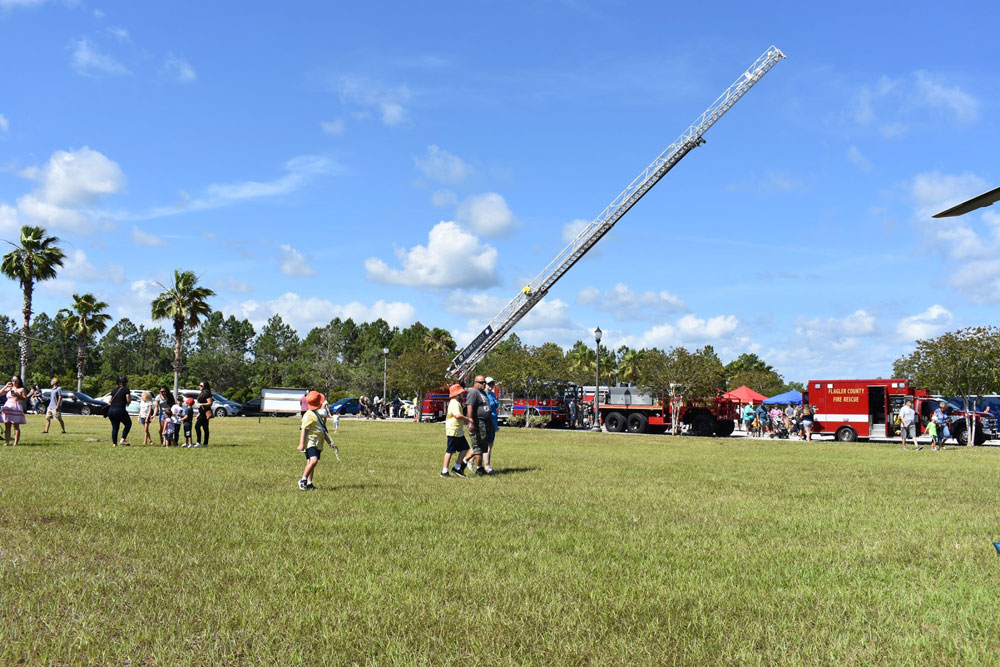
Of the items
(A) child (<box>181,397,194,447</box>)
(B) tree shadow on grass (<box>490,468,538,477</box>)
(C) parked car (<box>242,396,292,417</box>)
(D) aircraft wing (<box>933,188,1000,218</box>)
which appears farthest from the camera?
(C) parked car (<box>242,396,292,417</box>)

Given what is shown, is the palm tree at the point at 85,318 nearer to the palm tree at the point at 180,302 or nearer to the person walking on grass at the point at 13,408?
the palm tree at the point at 180,302

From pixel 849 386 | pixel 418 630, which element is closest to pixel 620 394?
pixel 849 386

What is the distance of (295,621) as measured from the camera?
14.6 feet

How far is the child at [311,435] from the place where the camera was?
416 inches

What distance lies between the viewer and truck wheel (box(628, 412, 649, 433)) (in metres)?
34.4

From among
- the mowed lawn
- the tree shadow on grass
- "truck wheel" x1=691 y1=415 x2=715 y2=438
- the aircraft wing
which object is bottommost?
the tree shadow on grass

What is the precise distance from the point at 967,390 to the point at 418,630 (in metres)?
35.0

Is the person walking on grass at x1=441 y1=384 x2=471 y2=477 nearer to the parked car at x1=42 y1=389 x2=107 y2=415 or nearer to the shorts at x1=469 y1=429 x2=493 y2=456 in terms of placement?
the shorts at x1=469 y1=429 x2=493 y2=456

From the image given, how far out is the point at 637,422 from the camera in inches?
1364

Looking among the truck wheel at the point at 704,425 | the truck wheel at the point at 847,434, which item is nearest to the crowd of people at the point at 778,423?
the truck wheel at the point at 847,434

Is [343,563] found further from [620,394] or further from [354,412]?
[354,412]

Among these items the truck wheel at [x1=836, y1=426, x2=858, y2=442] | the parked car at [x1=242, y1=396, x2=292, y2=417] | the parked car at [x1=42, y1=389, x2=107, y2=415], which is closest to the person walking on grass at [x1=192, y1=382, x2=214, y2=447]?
the truck wheel at [x1=836, y1=426, x2=858, y2=442]

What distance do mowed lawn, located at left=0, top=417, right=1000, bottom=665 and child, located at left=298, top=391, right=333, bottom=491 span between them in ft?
0.88

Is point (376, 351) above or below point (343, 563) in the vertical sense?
above
